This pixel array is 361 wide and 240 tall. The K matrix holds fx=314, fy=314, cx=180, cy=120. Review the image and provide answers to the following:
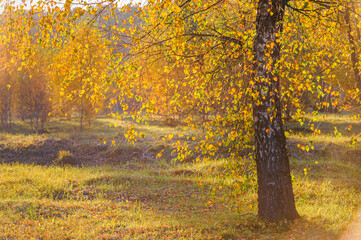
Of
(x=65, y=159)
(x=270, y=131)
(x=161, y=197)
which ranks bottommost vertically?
(x=161, y=197)

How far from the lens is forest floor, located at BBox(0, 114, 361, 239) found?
20.8ft

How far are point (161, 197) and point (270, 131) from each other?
477cm

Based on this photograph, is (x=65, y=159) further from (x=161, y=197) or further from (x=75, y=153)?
(x=161, y=197)

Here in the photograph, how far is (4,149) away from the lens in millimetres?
17250

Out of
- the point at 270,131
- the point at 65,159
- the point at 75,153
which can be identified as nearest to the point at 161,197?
the point at 270,131

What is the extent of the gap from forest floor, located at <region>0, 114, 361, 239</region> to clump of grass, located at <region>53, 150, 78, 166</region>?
0.16ft

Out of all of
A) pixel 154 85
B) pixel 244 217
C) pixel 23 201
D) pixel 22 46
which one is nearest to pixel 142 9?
pixel 154 85

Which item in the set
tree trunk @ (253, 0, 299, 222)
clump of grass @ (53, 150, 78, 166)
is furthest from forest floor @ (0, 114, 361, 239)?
tree trunk @ (253, 0, 299, 222)

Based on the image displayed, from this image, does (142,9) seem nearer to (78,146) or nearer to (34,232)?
(34,232)

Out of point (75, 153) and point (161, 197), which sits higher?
point (75, 153)

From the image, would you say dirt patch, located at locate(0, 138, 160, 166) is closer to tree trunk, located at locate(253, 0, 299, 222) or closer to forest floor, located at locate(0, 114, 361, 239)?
forest floor, located at locate(0, 114, 361, 239)

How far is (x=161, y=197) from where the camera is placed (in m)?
9.51

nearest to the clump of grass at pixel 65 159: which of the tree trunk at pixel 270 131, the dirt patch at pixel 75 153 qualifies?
the dirt patch at pixel 75 153

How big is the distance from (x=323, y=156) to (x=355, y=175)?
9.34 ft
